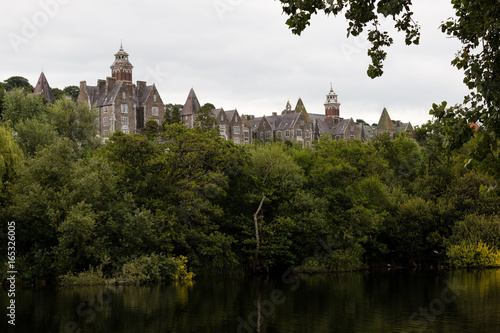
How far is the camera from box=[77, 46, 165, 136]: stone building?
106938 mm

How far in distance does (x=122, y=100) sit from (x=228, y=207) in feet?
219

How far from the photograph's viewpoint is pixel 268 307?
88.5 ft

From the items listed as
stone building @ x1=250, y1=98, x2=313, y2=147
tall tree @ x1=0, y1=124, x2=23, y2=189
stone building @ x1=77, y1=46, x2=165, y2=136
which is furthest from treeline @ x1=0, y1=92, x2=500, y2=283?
stone building @ x1=250, y1=98, x2=313, y2=147

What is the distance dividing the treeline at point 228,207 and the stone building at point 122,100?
50.1 metres

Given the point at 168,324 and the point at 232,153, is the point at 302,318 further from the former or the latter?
the point at 232,153

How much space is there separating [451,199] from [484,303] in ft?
79.6

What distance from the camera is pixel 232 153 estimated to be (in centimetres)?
4494

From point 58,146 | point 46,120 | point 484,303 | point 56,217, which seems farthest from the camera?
point 46,120

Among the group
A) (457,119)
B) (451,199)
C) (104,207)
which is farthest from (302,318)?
(451,199)

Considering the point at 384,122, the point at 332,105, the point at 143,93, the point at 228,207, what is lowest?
the point at 228,207

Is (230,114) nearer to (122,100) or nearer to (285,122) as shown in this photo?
(285,122)

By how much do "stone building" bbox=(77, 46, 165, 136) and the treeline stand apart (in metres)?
50.1

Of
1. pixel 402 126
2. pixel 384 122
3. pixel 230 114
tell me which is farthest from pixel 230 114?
pixel 402 126

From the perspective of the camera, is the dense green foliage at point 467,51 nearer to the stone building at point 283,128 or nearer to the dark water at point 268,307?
the dark water at point 268,307
